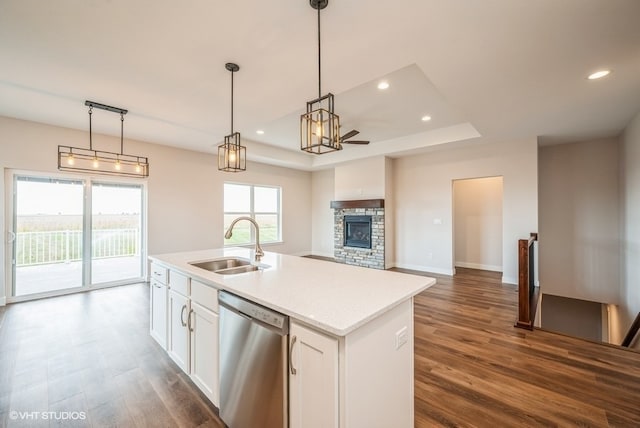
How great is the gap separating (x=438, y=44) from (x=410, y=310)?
209 cm

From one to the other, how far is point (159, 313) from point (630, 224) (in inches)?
Result: 257

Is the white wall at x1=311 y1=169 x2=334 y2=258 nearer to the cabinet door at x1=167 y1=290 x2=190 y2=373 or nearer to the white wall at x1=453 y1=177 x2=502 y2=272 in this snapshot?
the white wall at x1=453 y1=177 x2=502 y2=272

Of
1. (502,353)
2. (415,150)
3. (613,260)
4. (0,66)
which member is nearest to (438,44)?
(502,353)

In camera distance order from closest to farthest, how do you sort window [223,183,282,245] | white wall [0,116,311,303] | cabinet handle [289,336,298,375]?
cabinet handle [289,336,298,375] < white wall [0,116,311,303] < window [223,183,282,245]

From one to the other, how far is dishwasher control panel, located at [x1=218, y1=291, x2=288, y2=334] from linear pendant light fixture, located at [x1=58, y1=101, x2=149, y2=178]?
247 centimetres

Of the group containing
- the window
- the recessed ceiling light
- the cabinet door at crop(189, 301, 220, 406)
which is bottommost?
the cabinet door at crop(189, 301, 220, 406)

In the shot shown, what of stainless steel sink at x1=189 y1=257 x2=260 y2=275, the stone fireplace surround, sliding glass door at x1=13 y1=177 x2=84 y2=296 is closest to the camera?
stainless steel sink at x1=189 y1=257 x2=260 y2=275

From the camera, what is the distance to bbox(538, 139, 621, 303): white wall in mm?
4672

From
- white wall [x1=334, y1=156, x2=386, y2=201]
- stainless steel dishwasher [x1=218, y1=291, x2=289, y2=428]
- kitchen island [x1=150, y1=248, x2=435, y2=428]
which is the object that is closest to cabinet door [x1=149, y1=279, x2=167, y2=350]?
kitchen island [x1=150, y1=248, x2=435, y2=428]

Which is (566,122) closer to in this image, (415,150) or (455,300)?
(415,150)

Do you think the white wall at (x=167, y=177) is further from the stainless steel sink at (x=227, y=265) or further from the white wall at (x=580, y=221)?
the white wall at (x=580, y=221)

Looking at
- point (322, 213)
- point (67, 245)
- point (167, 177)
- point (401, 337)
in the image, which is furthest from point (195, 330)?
point (322, 213)

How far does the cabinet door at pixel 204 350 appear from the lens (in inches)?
69.0

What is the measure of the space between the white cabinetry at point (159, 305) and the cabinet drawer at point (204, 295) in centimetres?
62
